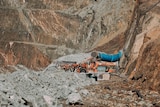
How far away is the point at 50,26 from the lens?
75250 mm

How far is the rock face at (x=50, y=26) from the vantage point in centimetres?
6856

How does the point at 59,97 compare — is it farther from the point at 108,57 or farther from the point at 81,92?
the point at 108,57

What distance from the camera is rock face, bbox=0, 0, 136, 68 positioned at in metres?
68.6

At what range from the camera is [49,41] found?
241ft

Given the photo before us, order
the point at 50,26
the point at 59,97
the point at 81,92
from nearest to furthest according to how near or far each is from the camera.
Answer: the point at 59,97 → the point at 81,92 → the point at 50,26

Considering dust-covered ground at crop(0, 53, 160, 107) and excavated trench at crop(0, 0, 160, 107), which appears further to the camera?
excavated trench at crop(0, 0, 160, 107)

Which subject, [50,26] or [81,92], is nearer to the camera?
[81,92]

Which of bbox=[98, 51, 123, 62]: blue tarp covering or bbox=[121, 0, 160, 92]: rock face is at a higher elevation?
Answer: bbox=[121, 0, 160, 92]: rock face

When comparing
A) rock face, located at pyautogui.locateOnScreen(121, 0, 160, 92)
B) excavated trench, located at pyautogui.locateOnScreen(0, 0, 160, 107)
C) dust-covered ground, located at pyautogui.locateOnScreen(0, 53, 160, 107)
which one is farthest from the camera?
rock face, located at pyautogui.locateOnScreen(121, 0, 160, 92)

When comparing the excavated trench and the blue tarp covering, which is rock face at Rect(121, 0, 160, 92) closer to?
the excavated trench

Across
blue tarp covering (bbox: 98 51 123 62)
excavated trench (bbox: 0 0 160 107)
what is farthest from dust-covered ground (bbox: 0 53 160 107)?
blue tarp covering (bbox: 98 51 123 62)

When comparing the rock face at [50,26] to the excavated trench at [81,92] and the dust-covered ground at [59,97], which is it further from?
the dust-covered ground at [59,97]

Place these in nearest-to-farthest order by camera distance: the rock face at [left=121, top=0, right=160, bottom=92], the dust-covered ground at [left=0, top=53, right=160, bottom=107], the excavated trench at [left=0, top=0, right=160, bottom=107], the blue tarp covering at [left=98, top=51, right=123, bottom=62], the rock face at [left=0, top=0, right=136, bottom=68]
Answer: the dust-covered ground at [left=0, top=53, right=160, bottom=107], the excavated trench at [left=0, top=0, right=160, bottom=107], the rock face at [left=121, top=0, right=160, bottom=92], the blue tarp covering at [left=98, top=51, right=123, bottom=62], the rock face at [left=0, top=0, right=136, bottom=68]

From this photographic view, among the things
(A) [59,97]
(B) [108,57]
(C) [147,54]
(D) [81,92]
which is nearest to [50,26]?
(B) [108,57]
